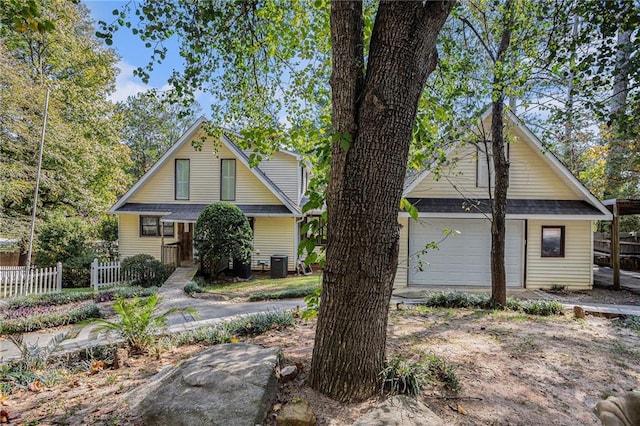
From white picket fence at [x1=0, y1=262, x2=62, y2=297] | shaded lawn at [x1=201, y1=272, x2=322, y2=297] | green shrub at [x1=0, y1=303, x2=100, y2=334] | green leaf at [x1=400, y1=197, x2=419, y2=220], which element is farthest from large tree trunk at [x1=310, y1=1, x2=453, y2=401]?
white picket fence at [x1=0, y1=262, x2=62, y2=297]

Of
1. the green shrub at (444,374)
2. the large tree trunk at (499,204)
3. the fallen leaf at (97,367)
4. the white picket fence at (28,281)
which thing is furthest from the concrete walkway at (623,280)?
the white picket fence at (28,281)

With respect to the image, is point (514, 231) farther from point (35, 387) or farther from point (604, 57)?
point (35, 387)

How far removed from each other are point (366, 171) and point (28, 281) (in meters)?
12.8

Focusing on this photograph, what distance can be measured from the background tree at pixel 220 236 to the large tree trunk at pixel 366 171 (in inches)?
369

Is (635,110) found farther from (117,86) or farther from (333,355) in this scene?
(117,86)

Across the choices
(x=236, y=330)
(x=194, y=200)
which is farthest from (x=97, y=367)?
(x=194, y=200)

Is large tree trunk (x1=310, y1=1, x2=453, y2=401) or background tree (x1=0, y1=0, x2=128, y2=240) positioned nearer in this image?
large tree trunk (x1=310, y1=1, x2=453, y2=401)

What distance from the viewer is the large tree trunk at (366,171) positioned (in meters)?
2.53

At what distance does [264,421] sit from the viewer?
244 centimetres

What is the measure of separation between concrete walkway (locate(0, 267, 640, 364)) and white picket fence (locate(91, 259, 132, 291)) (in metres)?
1.94

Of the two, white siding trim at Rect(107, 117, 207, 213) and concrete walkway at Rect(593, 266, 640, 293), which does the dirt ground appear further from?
white siding trim at Rect(107, 117, 207, 213)

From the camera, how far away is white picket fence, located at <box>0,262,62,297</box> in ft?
33.5

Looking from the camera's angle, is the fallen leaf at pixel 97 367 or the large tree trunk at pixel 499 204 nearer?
the fallen leaf at pixel 97 367

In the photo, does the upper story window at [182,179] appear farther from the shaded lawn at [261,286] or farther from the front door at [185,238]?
the shaded lawn at [261,286]
